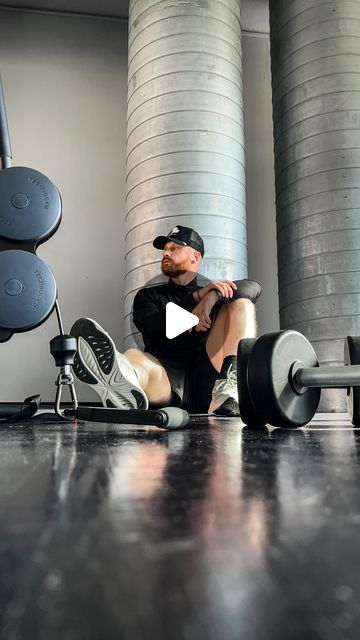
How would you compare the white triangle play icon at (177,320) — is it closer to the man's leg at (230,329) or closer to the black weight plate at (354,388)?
the man's leg at (230,329)

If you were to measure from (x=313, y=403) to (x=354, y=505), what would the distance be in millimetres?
651

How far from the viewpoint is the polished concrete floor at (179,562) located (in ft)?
0.40

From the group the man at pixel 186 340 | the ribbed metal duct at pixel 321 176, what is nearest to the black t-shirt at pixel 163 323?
the man at pixel 186 340

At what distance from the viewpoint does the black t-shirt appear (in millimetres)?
2131

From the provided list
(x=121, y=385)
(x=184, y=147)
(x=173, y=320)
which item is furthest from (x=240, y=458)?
(x=184, y=147)

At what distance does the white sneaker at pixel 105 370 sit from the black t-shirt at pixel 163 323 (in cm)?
46

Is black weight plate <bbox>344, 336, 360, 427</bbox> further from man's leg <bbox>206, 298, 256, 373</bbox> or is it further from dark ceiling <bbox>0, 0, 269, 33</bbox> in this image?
dark ceiling <bbox>0, 0, 269, 33</bbox>

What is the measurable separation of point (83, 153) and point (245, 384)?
314 centimetres

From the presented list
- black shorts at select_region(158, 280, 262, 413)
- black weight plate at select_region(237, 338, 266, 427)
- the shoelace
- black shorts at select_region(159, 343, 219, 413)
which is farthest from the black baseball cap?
black weight plate at select_region(237, 338, 266, 427)

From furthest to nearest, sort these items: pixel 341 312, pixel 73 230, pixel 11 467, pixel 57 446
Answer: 1. pixel 73 230
2. pixel 341 312
3. pixel 57 446
4. pixel 11 467

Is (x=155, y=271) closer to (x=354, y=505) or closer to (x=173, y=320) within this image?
(x=173, y=320)

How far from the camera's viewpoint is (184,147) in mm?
2629

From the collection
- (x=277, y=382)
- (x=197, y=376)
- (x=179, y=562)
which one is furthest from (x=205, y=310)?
(x=179, y=562)

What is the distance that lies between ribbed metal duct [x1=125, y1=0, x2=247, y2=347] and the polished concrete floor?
2348 millimetres
